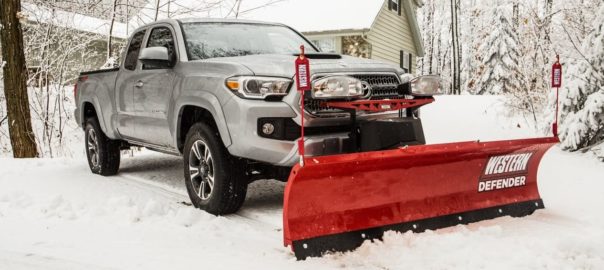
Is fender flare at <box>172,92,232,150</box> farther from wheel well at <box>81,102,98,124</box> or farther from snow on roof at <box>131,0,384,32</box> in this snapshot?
snow on roof at <box>131,0,384,32</box>

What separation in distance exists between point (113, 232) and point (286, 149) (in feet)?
4.94

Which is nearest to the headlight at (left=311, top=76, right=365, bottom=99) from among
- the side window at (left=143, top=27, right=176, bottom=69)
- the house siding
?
the side window at (left=143, top=27, right=176, bottom=69)

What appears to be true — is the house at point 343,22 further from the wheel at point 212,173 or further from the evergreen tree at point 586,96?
the wheel at point 212,173

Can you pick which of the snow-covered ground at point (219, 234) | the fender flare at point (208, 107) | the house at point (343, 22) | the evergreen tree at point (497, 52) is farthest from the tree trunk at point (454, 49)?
the fender flare at point (208, 107)

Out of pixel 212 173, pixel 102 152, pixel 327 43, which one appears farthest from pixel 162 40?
pixel 327 43

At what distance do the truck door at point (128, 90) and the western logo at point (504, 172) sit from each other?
384 cm

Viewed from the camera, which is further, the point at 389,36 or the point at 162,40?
the point at 389,36

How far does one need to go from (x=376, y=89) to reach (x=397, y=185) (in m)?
0.97

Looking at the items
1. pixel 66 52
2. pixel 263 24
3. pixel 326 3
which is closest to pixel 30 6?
pixel 66 52

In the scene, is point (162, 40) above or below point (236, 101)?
above

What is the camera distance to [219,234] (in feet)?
14.7

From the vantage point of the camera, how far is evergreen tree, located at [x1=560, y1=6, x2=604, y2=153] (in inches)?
309

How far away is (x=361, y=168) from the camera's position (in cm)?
405

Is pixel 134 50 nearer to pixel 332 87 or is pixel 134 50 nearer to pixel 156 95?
pixel 156 95
